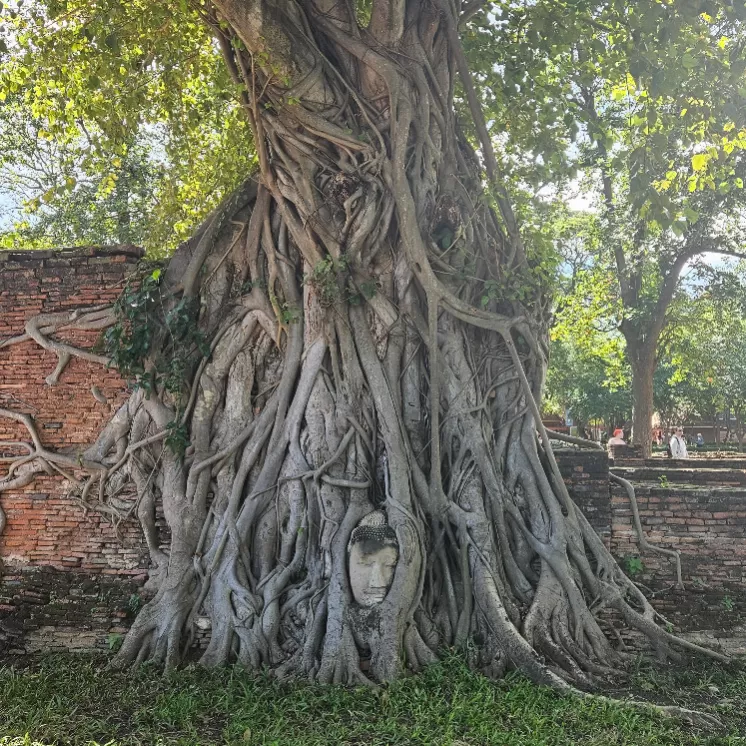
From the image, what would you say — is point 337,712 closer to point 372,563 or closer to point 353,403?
point 372,563

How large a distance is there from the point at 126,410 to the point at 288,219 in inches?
84.2

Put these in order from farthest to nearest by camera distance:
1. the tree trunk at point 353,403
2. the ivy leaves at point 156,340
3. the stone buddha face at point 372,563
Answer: the ivy leaves at point 156,340 < the tree trunk at point 353,403 < the stone buddha face at point 372,563

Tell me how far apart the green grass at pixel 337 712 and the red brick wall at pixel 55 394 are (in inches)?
65.6

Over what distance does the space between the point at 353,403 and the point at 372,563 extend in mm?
1189

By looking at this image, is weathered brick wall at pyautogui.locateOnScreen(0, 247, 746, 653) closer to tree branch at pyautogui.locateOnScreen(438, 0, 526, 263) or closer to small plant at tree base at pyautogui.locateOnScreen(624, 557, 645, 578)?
small plant at tree base at pyautogui.locateOnScreen(624, 557, 645, 578)

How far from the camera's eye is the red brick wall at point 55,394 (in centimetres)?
689

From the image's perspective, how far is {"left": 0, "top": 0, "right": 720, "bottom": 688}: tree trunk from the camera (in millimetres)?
5426

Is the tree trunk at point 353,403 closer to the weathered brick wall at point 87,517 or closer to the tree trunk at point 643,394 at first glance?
the weathered brick wall at point 87,517

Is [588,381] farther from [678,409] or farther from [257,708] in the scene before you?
[257,708]

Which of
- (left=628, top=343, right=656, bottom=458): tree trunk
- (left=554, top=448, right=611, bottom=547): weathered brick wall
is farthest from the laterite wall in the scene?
(left=628, top=343, right=656, bottom=458): tree trunk

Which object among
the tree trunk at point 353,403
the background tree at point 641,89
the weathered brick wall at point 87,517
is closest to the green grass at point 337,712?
the tree trunk at point 353,403

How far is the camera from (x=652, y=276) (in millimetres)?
14773

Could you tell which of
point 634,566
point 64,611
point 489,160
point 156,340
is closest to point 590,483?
point 634,566

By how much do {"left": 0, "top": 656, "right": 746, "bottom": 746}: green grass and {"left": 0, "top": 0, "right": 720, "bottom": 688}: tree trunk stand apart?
317 millimetres
